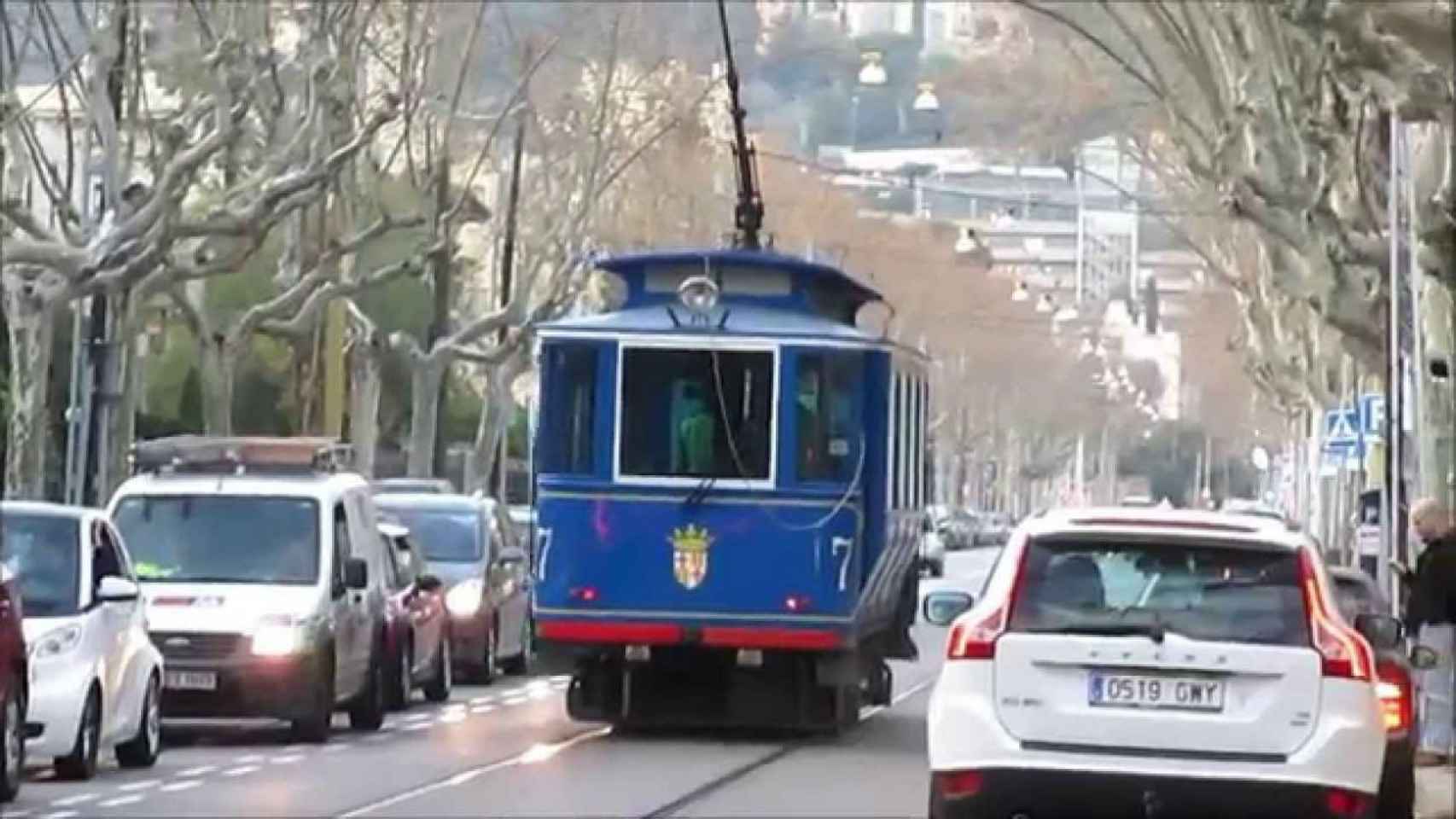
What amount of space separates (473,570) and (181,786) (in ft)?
40.9

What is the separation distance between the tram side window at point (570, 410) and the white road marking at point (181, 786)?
16.5 ft

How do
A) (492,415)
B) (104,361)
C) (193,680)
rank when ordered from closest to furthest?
(193,680), (104,361), (492,415)

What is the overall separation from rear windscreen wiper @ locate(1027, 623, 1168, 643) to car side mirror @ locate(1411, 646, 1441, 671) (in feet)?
28.9

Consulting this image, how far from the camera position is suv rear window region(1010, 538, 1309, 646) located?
1434cm

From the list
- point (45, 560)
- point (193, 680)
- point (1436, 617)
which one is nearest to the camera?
point (45, 560)

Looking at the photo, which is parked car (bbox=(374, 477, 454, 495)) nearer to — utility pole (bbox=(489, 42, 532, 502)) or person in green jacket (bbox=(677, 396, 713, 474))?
utility pole (bbox=(489, 42, 532, 502))

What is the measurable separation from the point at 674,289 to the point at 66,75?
12100 millimetres

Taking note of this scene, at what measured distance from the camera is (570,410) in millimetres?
25562

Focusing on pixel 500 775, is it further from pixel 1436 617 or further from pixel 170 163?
pixel 170 163

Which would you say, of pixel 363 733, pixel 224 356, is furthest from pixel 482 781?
pixel 224 356

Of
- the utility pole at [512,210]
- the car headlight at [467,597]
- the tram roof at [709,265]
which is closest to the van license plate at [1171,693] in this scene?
the tram roof at [709,265]

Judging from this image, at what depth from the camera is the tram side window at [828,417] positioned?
25375mm

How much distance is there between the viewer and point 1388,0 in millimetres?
20531

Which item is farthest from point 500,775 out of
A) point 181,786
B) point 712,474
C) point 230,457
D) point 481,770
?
point 230,457
